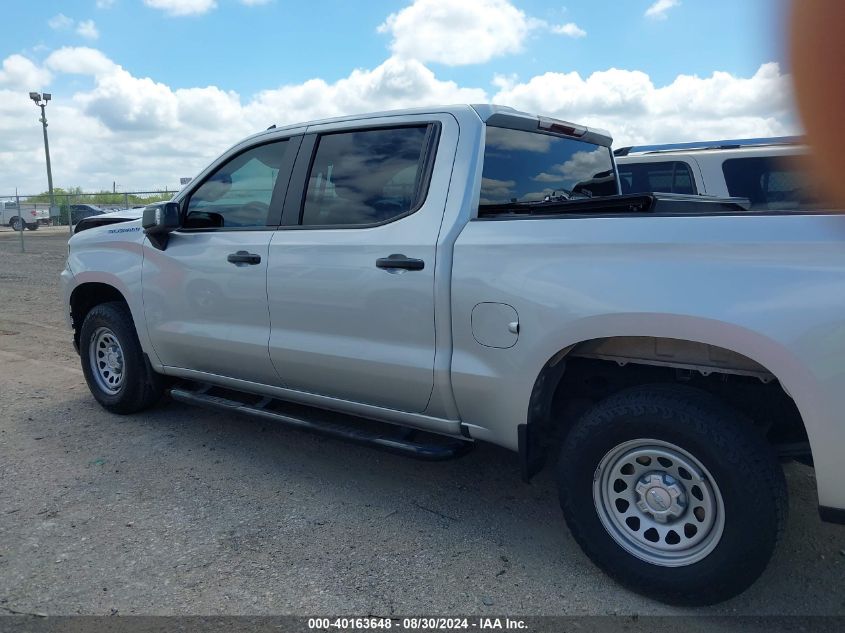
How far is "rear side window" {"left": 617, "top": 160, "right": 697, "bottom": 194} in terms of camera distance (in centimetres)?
796

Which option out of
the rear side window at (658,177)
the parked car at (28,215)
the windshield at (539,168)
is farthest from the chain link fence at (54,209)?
the windshield at (539,168)

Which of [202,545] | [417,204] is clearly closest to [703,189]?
[417,204]

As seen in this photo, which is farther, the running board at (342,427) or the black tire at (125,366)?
the black tire at (125,366)

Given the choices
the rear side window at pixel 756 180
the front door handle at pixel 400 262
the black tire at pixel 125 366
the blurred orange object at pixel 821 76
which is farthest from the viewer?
the rear side window at pixel 756 180

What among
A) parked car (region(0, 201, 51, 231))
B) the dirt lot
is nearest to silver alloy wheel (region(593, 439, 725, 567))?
the dirt lot

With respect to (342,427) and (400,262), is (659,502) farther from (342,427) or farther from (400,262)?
(342,427)

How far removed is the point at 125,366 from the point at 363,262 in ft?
7.78

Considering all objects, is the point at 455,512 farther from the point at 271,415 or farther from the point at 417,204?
the point at 417,204

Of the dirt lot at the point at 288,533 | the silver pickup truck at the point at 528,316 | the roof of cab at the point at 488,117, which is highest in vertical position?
the roof of cab at the point at 488,117

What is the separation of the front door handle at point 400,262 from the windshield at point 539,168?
47 cm

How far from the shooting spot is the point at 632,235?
273 centimetres

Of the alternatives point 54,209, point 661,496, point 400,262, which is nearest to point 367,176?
point 400,262

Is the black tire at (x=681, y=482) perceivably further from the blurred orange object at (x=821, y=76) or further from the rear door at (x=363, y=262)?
the blurred orange object at (x=821, y=76)

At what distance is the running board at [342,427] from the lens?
3441 mm
